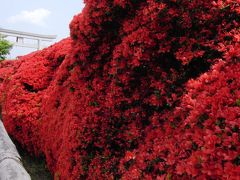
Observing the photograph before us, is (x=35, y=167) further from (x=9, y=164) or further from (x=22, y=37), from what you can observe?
(x=22, y=37)

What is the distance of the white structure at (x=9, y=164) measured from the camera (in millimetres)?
5391

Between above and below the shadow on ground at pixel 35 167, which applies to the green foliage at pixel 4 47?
above

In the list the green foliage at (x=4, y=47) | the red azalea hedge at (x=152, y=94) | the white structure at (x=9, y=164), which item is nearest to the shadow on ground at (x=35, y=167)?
the red azalea hedge at (x=152, y=94)

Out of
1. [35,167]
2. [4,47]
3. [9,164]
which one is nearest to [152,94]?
[9,164]

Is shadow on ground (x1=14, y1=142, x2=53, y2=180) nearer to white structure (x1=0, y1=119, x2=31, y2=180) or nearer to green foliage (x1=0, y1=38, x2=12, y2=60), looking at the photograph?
white structure (x1=0, y1=119, x2=31, y2=180)

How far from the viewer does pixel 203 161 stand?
3074mm

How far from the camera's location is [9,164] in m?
5.91

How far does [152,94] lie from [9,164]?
2.63 m

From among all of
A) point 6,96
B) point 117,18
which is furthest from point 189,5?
point 6,96

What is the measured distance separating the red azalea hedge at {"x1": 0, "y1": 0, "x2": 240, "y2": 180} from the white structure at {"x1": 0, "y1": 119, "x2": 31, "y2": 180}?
0.87 meters

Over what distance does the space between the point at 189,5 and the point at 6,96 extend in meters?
7.87

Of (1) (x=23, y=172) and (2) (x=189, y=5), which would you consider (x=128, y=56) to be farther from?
(1) (x=23, y=172)

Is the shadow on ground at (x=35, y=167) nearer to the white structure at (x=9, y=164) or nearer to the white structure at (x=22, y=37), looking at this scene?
the white structure at (x=9, y=164)

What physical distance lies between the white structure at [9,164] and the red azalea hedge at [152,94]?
869mm
